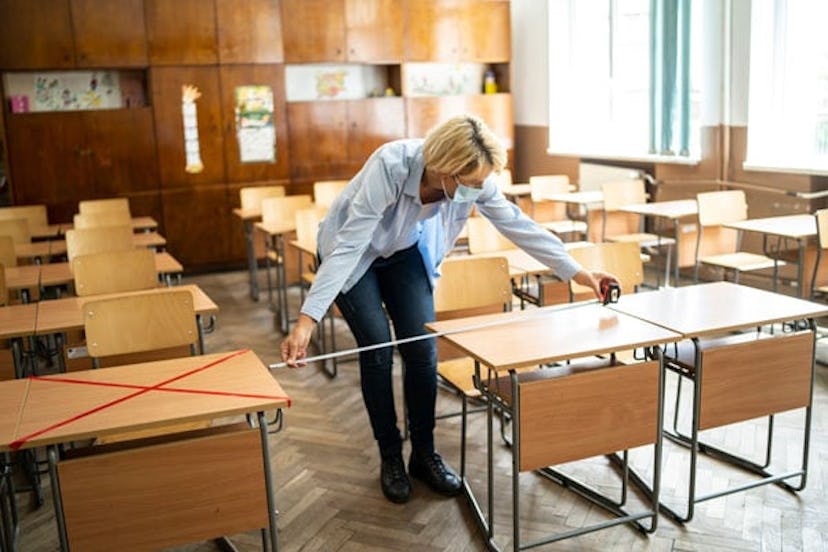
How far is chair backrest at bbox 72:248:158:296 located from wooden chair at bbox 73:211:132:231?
6.26 feet

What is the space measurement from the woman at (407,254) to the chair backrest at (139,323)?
1.81 ft

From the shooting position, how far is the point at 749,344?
111 inches

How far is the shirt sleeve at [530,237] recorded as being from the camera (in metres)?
2.88

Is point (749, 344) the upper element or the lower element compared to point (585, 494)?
upper

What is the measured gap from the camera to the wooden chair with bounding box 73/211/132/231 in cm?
565

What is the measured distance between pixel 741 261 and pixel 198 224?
4.89 meters

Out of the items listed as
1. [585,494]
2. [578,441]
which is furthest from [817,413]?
[578,441]

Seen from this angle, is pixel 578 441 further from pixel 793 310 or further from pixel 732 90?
pixel 732 90

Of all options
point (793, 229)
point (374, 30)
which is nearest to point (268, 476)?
point (793, 229)

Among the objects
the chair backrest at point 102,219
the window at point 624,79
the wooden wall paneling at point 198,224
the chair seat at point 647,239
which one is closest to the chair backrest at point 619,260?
the chair seat at point 647,239

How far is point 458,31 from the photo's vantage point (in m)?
8.48

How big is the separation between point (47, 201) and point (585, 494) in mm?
5969

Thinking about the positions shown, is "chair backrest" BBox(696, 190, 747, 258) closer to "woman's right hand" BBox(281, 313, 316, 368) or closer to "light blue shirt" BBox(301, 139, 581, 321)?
"light blue shirt" BBox(301, 139, 581, 321)

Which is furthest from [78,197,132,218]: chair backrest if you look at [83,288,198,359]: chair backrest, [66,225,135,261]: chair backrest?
[83,288,198,359]: chair backrest
